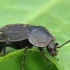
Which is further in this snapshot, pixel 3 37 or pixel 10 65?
pixel 3 37

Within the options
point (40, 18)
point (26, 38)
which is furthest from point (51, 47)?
point (40, 18)

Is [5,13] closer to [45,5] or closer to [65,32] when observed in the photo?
[45,5]

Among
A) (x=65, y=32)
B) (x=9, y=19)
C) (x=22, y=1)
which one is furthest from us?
(x=22, y=1)

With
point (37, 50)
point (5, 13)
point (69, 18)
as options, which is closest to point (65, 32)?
point (69, 18)

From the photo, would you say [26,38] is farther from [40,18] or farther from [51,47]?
[40,18]
